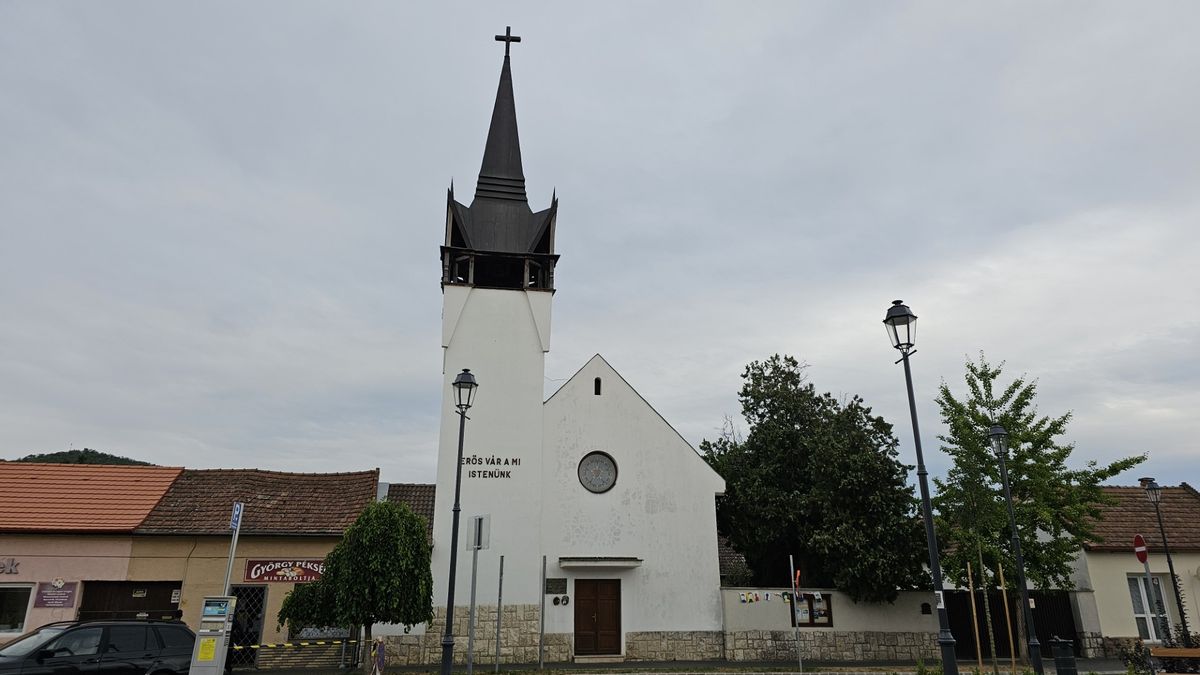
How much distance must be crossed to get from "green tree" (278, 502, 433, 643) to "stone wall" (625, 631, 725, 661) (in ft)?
22.7

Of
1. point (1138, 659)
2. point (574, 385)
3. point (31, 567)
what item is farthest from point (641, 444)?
point (31, 567)

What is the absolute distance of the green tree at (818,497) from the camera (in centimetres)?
2017

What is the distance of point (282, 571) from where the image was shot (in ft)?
62.5

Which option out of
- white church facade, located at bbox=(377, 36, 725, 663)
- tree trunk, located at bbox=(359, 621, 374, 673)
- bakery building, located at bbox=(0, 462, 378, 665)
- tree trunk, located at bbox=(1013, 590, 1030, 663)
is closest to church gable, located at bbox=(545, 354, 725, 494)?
white church facade, located at bbox=(377, 36, 725, 663)

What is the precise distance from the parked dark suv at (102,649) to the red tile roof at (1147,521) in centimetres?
2534

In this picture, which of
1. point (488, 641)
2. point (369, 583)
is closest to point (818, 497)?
point (488, 641)

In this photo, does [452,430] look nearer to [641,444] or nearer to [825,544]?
[641,444]

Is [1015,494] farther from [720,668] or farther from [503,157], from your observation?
[503,157]

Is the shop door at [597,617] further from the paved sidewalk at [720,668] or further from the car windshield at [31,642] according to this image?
the car windshield at [31,642]

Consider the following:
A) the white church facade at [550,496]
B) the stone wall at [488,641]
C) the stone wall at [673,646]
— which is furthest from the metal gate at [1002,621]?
the stone wall at [488,641]

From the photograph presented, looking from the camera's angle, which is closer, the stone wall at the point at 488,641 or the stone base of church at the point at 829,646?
the stone wall at the point at 488,641

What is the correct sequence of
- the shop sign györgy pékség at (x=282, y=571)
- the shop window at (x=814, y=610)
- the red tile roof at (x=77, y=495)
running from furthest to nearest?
the shop window at (x=814, y=610)
the shop sign györgy pékség at (x=282, y=571)
the red tile roof at (x=77, y=495)

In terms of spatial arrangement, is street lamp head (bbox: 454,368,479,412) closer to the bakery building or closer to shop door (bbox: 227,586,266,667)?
the bakery building

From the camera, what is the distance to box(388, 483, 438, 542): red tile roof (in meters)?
23.7
